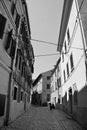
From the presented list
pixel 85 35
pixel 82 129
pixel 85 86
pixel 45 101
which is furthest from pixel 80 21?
pixel 45 101

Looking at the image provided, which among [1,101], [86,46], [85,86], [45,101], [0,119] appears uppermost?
[86,46]

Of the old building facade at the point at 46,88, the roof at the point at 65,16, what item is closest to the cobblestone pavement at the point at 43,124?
the roof at the point at 65,16

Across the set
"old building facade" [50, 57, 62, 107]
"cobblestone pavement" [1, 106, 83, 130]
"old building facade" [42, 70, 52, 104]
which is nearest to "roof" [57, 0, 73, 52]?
"old building facade" [50, 57, 62, 107]

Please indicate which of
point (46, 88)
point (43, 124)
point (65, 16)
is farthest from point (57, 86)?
point (46, 88)

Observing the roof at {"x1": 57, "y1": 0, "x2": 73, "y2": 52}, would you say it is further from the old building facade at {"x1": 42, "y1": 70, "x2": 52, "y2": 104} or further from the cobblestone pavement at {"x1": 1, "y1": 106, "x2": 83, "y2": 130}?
the old building facade at {"x1": 42, "y1": 70, "x2": 52, "y2": 104}

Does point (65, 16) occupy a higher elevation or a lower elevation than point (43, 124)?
higher

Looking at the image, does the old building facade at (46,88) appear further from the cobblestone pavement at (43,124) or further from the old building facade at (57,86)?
the cobblestone pavement at (43,124)

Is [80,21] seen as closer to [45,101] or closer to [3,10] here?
[3,10]

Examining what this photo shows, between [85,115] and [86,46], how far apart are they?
401 cm

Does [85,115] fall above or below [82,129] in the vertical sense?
above

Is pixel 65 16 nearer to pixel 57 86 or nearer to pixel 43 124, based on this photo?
pixel 43 124

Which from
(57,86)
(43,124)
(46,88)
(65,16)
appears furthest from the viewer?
(46,88)

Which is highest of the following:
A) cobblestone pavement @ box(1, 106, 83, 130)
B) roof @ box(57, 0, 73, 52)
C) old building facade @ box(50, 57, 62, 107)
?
roof @ box(57, 0, 73, 52)

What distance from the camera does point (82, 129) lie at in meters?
6.48
